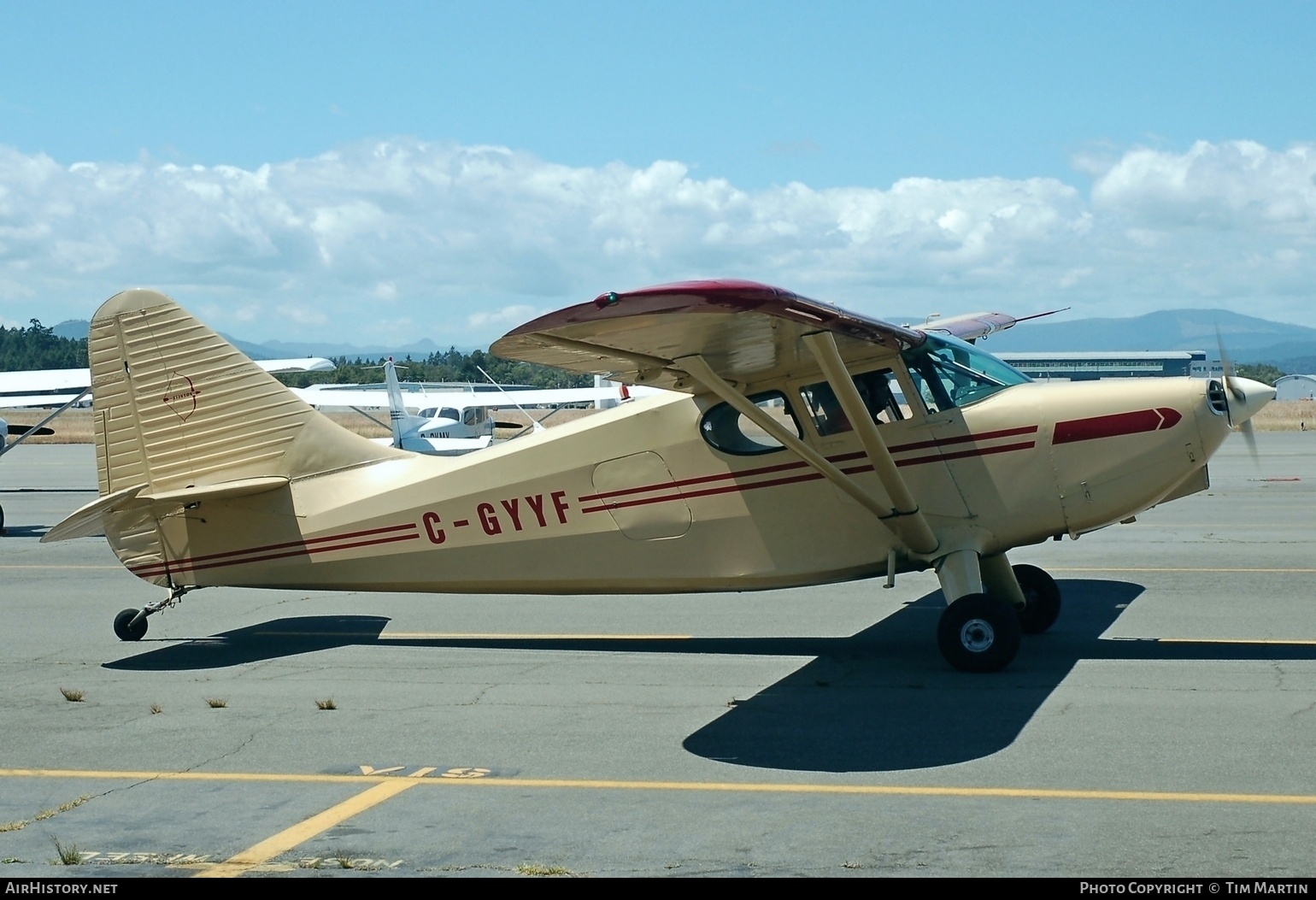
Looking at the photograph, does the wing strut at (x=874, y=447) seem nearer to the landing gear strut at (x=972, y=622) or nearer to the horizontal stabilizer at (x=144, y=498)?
the landing gear strut at (x=972, y=622)

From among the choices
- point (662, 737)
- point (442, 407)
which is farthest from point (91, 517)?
point (442, 407)

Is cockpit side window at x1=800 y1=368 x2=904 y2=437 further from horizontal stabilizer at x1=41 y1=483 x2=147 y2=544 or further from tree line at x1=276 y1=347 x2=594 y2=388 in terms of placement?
tree line at x1=276 y1=347 x2=594 y2=388

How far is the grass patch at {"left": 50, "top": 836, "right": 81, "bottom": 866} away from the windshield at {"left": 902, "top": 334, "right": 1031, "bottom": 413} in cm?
615

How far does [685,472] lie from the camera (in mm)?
9617

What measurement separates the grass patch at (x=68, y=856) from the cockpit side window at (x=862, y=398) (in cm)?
567

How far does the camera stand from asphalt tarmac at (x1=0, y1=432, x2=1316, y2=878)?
16.9 feet

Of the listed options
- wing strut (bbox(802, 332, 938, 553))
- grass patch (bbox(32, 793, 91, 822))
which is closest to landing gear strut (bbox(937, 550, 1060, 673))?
wing strut (bbox(802, 332, 938, 553))

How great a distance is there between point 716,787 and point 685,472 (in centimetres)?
382

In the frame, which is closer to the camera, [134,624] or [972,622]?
[972,622]

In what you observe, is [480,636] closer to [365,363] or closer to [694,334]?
[694,334]

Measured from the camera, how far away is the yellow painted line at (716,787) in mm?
5676

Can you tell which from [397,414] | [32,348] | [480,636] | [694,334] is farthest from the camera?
[32,348]

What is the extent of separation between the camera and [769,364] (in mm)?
9031
